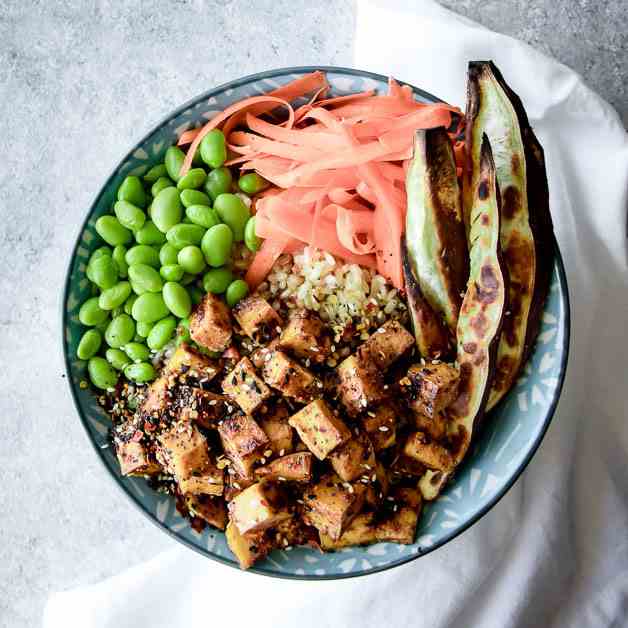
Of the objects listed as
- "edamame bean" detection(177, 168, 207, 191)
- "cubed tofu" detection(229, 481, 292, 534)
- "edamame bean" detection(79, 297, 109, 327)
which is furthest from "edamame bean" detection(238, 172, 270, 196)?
"cubed tofu" detection(229, 481, 292, 534)

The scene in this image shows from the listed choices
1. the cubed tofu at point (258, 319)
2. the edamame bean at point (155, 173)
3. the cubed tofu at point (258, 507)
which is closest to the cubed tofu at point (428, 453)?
the cubed tofu at point (258, 507)

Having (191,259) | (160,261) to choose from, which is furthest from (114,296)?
(191,259)

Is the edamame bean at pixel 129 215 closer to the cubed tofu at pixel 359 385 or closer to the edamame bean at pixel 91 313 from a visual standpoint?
the edamame bean at pixel 91 313

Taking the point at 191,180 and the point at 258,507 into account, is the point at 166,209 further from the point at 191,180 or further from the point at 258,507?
the point at 258,507

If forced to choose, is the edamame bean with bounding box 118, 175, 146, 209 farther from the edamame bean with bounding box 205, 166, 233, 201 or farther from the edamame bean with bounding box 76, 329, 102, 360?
the edamame bean with bounding box 76, 329, 102, 360

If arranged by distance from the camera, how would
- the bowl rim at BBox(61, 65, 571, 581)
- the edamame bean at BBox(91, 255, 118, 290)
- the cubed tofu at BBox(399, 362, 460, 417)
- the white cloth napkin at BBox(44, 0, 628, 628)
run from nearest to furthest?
the cubed tofu at BBox(399, 362, 460, 417)
the bowl rim at BBox(61, 65, 571, 581)
the edamame bean at BBox(91, 255, 118, 290)
the white cloth napkin at BBox(44, 0, 628, 628)
